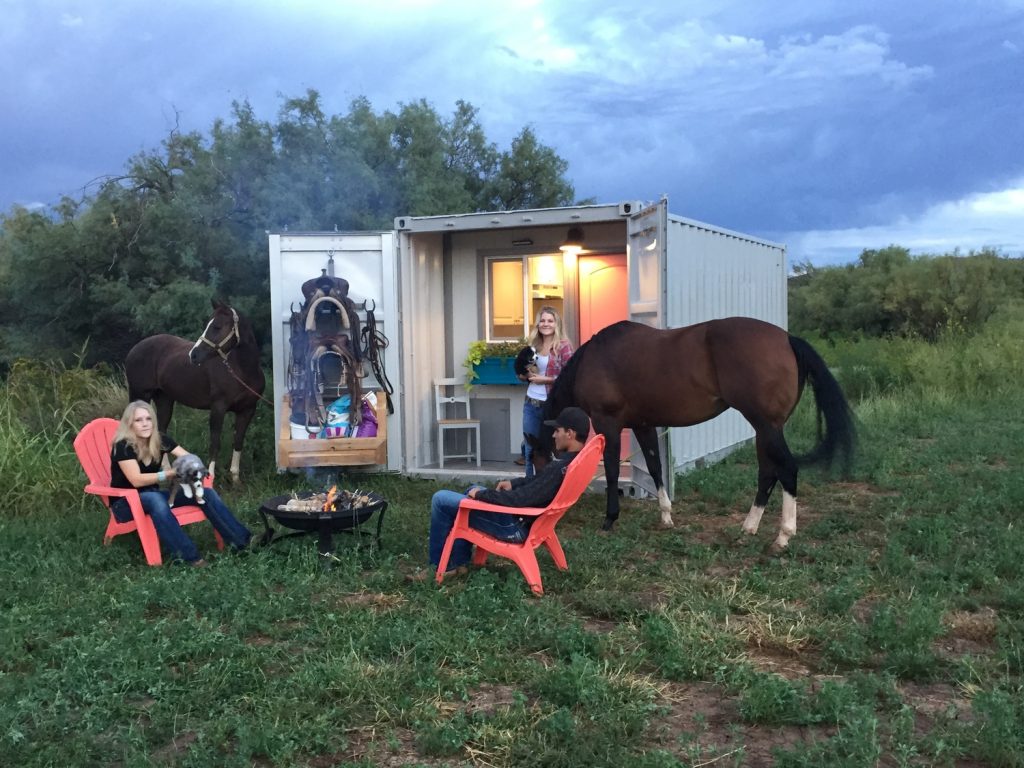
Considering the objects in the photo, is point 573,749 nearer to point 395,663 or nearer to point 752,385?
point 395,663

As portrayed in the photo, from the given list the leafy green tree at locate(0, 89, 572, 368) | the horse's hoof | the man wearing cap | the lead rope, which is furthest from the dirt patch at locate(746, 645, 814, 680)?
the leafy green tree at locate(0, 89, 572, 368)

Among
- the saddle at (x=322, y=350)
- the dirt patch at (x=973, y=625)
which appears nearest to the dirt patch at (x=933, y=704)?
the dirt patch at (x=973, y=625)

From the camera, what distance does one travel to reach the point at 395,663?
3.76 metres

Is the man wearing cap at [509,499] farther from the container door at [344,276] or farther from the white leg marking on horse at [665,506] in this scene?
the container door at [344,276]

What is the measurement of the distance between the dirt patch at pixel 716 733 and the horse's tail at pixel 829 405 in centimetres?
296

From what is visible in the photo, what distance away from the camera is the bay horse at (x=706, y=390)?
5.95 m

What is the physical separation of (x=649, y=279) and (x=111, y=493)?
4365 millimetres

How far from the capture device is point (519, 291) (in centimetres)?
988

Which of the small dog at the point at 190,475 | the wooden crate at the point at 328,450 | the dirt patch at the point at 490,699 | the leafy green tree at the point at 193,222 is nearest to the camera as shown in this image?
the dirt patch at the point at 490,699

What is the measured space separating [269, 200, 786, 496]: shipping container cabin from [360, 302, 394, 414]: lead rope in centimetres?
10

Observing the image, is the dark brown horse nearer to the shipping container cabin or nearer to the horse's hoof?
the shipping container cabin

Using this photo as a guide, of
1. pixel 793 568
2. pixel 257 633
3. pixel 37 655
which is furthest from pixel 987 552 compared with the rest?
pixel 37 655

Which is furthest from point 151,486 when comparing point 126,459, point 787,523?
point 787,523

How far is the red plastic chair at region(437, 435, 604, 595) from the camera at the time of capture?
186 inches
